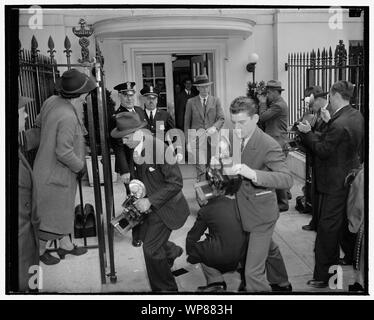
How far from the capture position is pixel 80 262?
4.13 meters

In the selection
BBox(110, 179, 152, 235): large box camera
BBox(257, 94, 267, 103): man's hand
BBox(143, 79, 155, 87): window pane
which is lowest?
BBox(110, 179, 152, 235): large box camera

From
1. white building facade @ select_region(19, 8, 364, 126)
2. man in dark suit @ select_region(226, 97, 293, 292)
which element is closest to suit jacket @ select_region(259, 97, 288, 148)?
white building facade @ select_region(19, 8, 364, 126)

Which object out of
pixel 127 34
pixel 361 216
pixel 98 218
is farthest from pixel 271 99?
pixel 98 218

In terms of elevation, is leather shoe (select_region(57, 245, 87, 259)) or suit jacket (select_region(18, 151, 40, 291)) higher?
suit jacket (select_region(18, 151, 40, 291))

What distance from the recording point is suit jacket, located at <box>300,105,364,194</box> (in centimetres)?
312

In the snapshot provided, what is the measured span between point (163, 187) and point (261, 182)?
806mm

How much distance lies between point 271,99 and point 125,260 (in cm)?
213

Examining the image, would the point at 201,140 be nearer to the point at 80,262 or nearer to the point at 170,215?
the point at 170,215

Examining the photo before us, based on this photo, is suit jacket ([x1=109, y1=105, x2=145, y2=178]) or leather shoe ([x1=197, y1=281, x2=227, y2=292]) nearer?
leather shoe ([x1=197, y1=281, x2=227, y2=292])

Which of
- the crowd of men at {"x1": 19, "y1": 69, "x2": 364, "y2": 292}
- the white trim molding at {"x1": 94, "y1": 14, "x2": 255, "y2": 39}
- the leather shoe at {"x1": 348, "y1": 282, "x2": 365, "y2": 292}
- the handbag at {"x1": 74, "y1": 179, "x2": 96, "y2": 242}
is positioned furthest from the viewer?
the handbag at {"x1": 74, "y1": 179, "x2": 96, "y2": 242}

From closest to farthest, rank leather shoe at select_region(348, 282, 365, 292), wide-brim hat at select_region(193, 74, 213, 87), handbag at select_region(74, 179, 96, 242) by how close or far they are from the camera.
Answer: leather shoe at select_region(348, 282, 365, 292) < wide-brim hat at select_region(193, 74, 213, 87) < handbag at select_region(74, 179, 96, 242)

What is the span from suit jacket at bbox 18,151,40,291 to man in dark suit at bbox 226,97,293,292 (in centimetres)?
138

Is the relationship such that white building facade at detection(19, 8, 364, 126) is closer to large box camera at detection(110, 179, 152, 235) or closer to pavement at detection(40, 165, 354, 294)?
pavement at detection(40, 165, 354, 294)

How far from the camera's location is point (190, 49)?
405 cm
